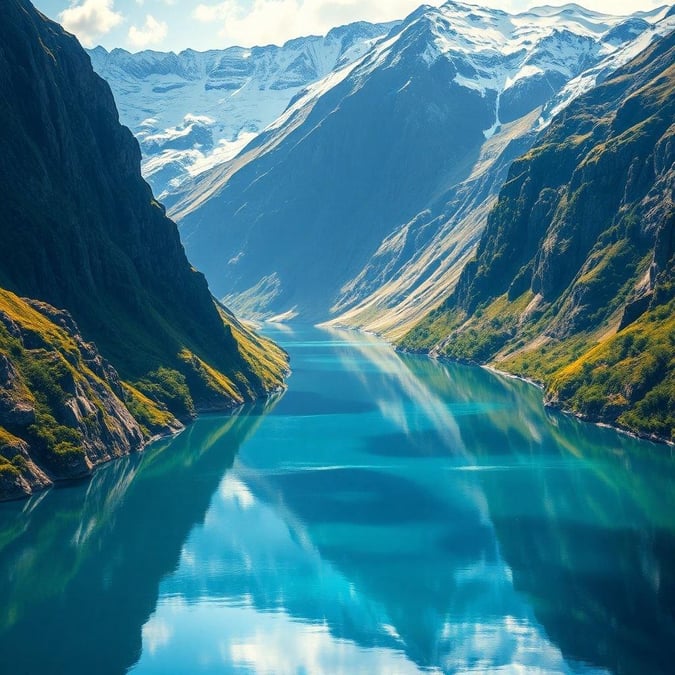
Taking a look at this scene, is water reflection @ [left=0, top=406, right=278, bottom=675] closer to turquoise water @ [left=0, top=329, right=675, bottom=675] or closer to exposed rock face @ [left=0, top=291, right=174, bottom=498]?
turquoise water @ [left=0, top=329, right=675, bottom=675]

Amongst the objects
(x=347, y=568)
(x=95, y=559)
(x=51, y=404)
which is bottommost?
(x=95, y=559)

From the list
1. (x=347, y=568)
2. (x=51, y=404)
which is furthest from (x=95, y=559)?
(x=51, y=404)

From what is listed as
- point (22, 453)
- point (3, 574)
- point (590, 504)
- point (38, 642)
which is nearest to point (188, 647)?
point (38, 642)

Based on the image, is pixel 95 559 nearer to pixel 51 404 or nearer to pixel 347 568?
pixel 347 568

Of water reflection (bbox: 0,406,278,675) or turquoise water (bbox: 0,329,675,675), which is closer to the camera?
water reflection (bbox: 0,406,278,675)

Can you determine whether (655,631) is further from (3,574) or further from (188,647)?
(3,574)

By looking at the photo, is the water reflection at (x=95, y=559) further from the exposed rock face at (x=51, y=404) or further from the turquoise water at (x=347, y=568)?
the exposed rock face at (x=51, y=404)

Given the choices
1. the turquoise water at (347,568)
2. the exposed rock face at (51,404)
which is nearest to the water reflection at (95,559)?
the turquoise water at (347,568)

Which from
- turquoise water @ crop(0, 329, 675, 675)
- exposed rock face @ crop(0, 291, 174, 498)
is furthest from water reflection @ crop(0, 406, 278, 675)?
exposed rock face @ crop(0, 291, 174, 498)
